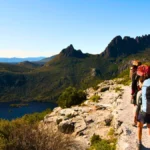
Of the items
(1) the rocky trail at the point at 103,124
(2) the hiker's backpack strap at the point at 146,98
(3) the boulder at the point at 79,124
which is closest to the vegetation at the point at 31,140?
(1) the rocky trail at the point at 103,124

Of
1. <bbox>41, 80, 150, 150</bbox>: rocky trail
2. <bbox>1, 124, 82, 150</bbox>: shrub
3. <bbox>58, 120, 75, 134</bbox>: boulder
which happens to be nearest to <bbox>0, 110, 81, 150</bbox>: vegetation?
<bbox>1, 124, 82, 150</bbox>: shrub

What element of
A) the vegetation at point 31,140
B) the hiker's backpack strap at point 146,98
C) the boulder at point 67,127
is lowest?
the boulder at point 67,127

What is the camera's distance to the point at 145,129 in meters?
11.7

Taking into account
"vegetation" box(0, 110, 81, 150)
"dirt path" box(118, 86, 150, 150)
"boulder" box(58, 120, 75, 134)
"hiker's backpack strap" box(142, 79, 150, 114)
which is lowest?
"boulder" box(58, 120, 75, 134)

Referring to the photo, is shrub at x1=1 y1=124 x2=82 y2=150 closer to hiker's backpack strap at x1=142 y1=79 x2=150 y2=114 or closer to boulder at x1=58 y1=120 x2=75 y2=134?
boulder at x1=58 y1=120 x2=75 y2=134

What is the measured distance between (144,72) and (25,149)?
7.46 m

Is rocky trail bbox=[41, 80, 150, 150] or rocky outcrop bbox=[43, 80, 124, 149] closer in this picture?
rocky trail bbox=[41, 80, 150, 150]

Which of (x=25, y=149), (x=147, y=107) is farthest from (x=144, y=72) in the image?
(x=25, y=149)

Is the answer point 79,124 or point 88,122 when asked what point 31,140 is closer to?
point 79,124

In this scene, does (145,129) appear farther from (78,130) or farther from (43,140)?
(78,130)

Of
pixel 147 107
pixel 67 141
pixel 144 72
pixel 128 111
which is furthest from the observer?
pixel 128 111

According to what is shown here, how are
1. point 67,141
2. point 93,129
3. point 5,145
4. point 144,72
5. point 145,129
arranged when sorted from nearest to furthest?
point 144,72, point 145,129, point 5,145, point 67,141, point 93,129

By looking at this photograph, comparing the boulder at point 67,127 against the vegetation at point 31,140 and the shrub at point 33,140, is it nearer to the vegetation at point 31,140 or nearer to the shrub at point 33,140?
the vegetation at point 31,140

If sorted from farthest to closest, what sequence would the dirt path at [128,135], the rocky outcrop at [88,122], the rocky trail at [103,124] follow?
the rocky outcrop at [88,122] → the rocky trail at [103,124] → the dirt path at [128,135]
